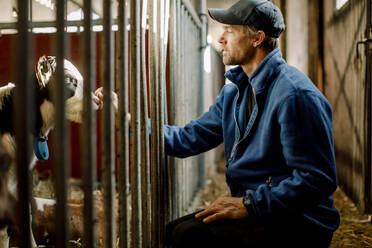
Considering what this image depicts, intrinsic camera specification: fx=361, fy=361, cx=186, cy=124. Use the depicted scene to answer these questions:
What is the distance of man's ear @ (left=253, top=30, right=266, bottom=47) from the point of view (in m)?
2.12

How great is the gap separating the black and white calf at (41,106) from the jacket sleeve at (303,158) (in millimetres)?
1301

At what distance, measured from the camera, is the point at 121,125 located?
1.74 meters

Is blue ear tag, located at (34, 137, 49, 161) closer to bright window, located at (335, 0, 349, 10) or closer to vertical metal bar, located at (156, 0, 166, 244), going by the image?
vertical metal bar, located at (156, 0, 166, 244)

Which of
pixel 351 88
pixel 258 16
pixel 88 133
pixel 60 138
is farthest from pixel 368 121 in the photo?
pixel 60 138

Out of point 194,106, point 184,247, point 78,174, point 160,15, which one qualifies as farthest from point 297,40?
point 184,247

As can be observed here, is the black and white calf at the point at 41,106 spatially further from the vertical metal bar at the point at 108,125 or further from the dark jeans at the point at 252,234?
the dark jeans at the point at 252,234

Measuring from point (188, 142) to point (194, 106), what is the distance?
216cm

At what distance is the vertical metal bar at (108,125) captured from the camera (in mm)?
1540

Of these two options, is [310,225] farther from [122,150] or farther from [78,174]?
[78,174]

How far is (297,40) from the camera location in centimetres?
567

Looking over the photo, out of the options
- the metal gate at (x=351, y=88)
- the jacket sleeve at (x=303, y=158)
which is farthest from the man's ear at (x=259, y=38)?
the metal gate at (x=351, y=88)

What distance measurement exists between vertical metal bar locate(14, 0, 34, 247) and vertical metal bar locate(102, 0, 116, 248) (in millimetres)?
402

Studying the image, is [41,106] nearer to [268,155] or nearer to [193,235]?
[193,235]

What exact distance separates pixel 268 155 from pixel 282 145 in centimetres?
10
